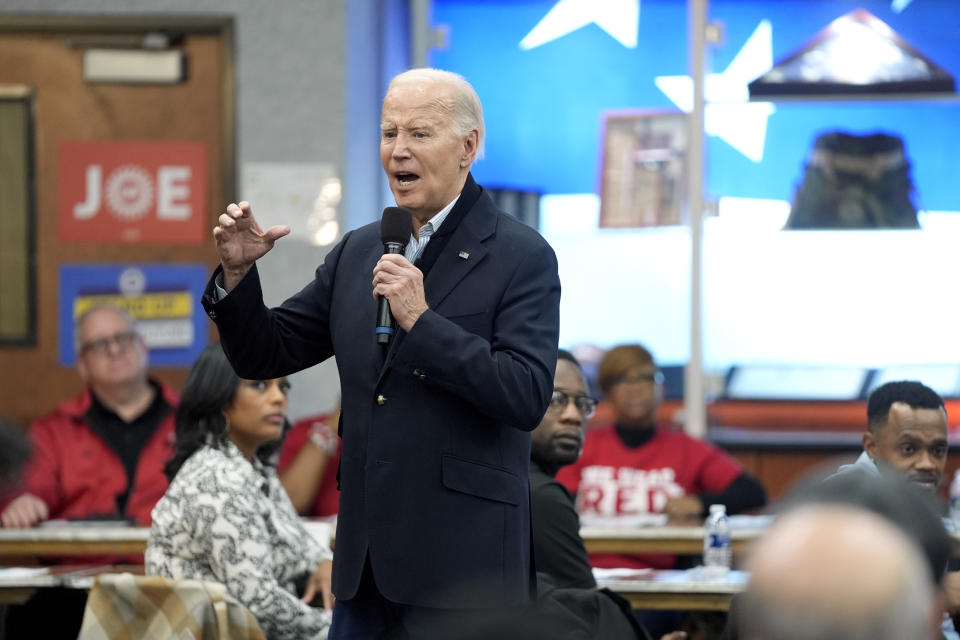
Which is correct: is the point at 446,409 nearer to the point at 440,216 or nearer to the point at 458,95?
the point at 440,216

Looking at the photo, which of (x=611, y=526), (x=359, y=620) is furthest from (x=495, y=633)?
(x=611, y=526)

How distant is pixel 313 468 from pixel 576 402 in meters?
1.82

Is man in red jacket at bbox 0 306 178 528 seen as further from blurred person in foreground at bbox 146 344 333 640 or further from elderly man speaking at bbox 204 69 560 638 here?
elderly man speaking at bbox 204 69 560 638

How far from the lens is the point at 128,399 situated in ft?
17.2

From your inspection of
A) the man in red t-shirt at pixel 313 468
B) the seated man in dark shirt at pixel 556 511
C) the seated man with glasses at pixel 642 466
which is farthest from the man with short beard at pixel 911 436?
the man in red t-shirt at pixel 313 468

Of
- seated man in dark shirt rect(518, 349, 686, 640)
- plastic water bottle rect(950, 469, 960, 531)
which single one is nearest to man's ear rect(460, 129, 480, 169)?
seated man in dark shirt rect(518, 349, 686, 640)

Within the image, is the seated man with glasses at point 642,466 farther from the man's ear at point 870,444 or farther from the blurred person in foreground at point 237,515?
the blurred person in foreground at point 237,515

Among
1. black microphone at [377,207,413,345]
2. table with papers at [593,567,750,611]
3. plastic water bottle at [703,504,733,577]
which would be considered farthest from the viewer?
plastic water bottle at [703,504,733,577]

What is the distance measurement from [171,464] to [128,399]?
1.84 m

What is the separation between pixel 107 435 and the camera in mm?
5152

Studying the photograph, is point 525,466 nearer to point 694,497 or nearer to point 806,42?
point 694,497

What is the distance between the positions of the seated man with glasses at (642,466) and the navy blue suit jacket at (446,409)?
2.67 m

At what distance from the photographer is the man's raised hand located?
2.29 meters

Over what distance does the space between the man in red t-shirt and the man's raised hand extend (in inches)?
112
